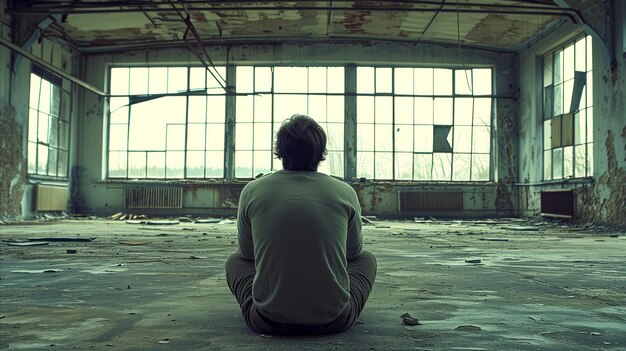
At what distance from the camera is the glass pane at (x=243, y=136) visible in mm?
16922

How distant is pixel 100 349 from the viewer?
213 cm

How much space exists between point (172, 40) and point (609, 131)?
36.9ft

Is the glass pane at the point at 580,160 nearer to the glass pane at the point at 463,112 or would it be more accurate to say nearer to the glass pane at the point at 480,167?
the glass pane at the point at 480,167

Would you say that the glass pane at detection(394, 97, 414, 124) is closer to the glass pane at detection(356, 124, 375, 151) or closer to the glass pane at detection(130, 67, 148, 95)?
the glass pane at detection(356, 124, 375, 151)

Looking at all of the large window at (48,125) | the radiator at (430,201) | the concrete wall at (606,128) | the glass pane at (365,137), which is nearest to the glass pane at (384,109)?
the glass pane at (365,137)

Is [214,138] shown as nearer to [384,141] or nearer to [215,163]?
[215,163]

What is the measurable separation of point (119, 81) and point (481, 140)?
10760 millimetres

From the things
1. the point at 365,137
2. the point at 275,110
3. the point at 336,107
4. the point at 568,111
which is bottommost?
the point at 365,137

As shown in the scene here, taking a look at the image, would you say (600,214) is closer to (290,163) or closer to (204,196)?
(204,196)

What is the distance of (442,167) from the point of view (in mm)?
16922

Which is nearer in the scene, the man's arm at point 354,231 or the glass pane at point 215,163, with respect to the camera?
the man's arm at point 354,231

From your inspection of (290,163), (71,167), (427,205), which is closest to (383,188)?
(427,205)

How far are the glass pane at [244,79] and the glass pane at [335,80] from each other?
2251 mm

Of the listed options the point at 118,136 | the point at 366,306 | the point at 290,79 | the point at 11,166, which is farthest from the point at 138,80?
the point at 366,306
